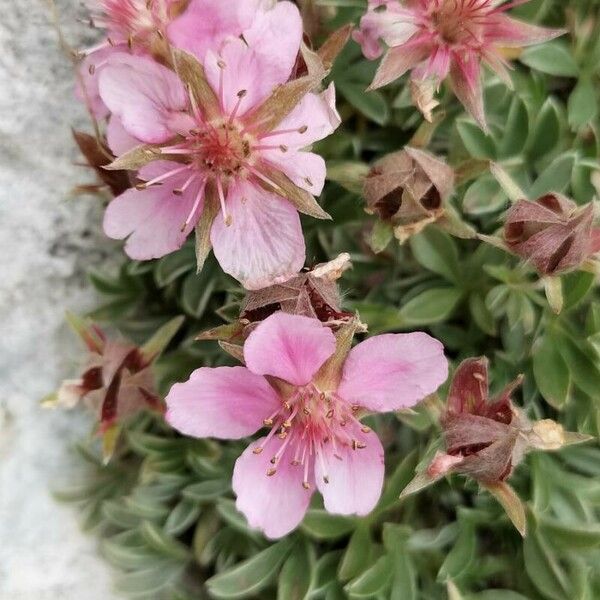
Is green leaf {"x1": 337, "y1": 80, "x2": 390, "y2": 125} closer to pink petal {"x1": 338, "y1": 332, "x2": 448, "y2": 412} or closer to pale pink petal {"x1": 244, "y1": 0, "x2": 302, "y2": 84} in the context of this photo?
pale pink petal {"x1": 244, "y1": 0, "x2": 302, "y2": 84}

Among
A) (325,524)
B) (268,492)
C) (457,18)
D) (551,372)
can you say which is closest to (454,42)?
(457,18)

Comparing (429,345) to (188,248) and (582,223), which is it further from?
(188,248)

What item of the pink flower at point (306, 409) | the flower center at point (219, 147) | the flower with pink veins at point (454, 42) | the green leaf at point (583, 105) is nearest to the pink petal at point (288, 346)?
the pink flower at point (306, 409)

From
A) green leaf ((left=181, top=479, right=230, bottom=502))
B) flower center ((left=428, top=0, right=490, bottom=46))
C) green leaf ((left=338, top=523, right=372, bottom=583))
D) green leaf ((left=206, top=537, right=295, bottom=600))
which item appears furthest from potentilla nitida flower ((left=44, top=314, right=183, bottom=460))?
flower center ((left=428, top=0, right=490, bottom=46))

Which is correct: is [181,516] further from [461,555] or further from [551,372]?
[551,372]

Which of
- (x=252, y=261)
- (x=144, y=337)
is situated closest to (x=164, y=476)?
(x=144, y=337)

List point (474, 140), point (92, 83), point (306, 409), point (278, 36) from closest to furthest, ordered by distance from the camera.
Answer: point (278, 36)
point (306, 409)
point (92, 83)
point (474, 140)

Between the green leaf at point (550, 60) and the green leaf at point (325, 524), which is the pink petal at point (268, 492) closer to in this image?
the green leaf at point (325, 524)
